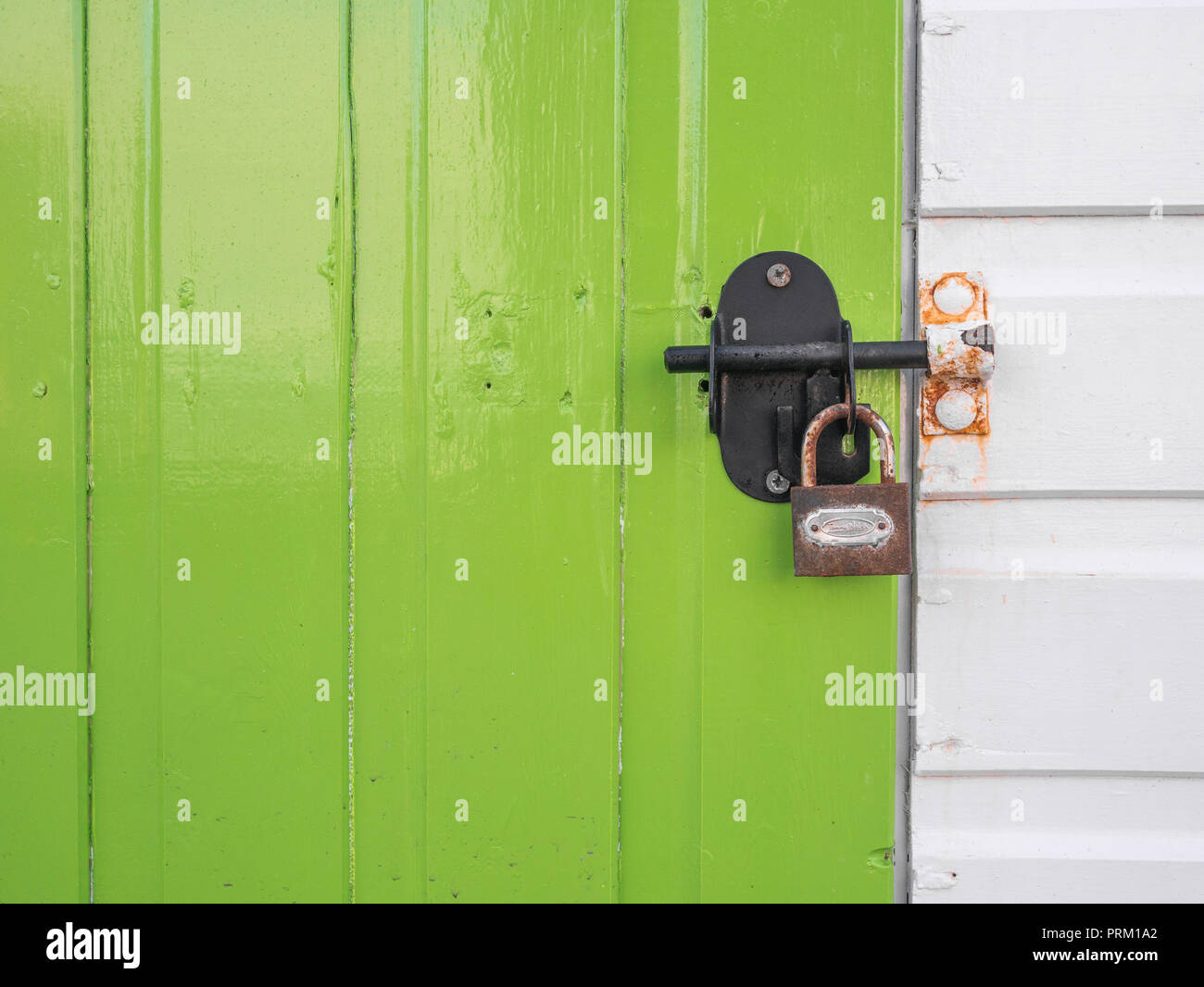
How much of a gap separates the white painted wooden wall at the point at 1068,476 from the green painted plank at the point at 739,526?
8 cm

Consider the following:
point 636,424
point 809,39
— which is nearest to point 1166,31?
point 809,39

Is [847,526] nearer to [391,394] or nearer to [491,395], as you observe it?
[491,395]

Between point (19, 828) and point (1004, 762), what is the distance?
127cm

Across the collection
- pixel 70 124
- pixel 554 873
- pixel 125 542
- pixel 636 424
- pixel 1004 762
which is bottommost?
pixel 554 873

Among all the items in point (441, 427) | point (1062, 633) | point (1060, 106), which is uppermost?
point (1060, 106)

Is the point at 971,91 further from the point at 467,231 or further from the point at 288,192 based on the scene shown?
the point at 288,192

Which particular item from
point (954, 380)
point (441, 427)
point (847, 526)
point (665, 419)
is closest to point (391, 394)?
point (441, 427)

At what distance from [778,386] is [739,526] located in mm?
182

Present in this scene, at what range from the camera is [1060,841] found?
925 mm

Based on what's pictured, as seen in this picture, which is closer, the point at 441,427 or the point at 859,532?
the point at 859,532

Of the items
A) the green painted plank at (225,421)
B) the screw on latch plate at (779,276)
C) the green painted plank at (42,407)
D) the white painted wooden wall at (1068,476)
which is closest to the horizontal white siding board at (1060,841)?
the white painted wooden wall at (1068,476)

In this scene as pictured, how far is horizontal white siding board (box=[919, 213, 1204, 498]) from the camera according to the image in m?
0.90

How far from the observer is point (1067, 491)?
91 cm

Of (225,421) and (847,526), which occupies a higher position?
(225,421)
